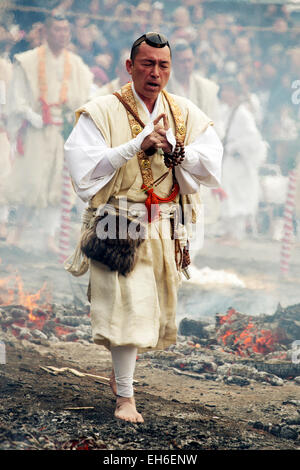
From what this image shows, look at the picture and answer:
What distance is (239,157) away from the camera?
32.1 ft

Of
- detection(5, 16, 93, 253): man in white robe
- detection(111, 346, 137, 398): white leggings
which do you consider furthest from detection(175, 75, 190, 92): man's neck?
detection(111, 346, 137, 398): white leggings

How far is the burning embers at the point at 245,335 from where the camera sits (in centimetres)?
786

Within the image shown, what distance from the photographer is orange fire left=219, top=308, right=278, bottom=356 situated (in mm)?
→ 7836

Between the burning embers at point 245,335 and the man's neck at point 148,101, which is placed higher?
the man's neck at point 148,101

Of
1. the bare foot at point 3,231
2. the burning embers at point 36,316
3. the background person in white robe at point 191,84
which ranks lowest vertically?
the burning embers at point 36,316

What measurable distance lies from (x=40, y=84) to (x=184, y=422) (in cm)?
510

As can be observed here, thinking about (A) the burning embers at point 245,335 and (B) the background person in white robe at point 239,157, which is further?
(B) the background person in white robe at point 239,157

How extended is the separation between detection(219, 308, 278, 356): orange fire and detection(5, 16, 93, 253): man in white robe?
2330 millimetres

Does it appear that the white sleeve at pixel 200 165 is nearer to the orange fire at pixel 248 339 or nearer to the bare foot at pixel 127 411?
the bare foot at pixel 127 411

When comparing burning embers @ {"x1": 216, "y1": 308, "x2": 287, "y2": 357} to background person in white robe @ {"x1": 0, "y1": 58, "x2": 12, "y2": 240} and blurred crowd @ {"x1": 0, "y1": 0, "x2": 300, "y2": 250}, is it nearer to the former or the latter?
blurred crowd @ {"x1": 0, "y1": 0, "x2": 300, "y2": 250}

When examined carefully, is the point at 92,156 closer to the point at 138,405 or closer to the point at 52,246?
the point at 138,405

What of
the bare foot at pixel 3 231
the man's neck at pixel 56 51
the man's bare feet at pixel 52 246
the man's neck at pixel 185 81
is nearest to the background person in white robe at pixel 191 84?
the man's neck at pixel 185 81

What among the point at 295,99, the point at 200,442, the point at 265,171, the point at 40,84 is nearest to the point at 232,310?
the point at 265,171

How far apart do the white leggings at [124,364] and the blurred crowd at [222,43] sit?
4849 mm
